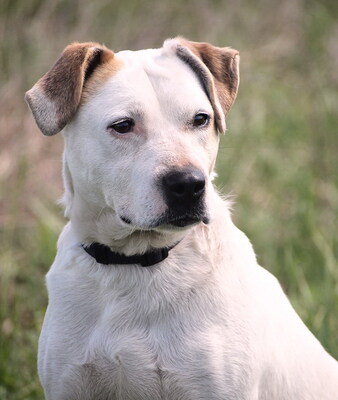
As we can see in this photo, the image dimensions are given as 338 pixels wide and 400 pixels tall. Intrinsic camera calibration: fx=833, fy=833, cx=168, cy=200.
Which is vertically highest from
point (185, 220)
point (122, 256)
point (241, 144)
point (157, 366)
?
point (185, 220)

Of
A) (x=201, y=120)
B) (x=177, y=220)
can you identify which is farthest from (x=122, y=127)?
(x=177, y=220)

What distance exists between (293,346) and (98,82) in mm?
1467

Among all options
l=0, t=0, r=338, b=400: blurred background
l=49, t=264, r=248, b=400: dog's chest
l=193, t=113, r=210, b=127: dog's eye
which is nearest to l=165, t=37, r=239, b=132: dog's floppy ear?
l=193, t=113, r=210, b=127: dog's eye

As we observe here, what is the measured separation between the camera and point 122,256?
12.3 ft

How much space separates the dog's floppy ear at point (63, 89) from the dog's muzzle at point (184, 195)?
575 millimetres

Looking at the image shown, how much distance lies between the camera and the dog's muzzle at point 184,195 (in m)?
3.34

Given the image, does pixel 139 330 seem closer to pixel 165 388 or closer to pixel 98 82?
pixel 165 388

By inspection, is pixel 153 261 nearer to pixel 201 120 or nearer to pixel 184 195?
pixel 184 195

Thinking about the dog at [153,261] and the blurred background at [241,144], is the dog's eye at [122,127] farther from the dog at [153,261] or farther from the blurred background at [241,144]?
the blurred background at [241,144]

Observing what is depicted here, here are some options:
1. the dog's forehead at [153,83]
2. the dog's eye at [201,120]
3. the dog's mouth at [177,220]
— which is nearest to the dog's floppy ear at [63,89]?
the dog's forehead at [153,83]

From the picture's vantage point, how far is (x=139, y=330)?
3.55 meters

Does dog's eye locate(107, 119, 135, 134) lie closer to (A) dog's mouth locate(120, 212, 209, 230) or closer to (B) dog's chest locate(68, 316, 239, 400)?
(A) dog's mouth locate(120, 212, 209, 230)

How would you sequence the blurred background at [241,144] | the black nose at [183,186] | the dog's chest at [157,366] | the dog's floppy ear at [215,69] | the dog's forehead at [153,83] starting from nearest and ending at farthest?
the black nose at [183,186], the dog's chest at [157,366], the dog's forehead at [153,83], the dog's floppy ear at [215,69], the blurred background at [241,144]

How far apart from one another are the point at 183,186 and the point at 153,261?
510mm
